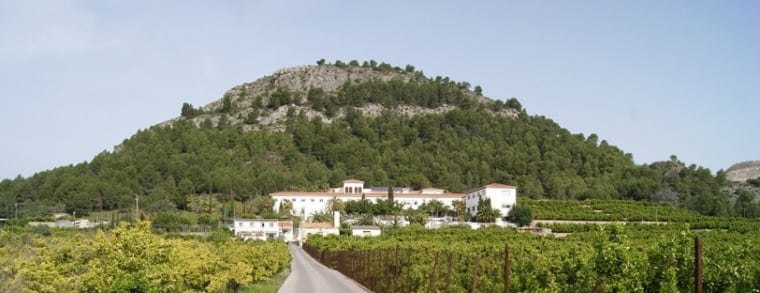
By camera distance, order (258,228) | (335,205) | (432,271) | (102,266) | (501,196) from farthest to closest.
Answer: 1. (335,205)
2. (501,196)
3. (258,228)
4. (432,271)
5. (102,266)

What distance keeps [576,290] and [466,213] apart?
10022cm

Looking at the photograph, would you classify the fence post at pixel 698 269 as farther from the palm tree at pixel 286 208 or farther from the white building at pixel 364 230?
the palm tree at pixel 286 208

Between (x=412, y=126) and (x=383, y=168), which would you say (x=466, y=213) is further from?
(x=412, y=126)

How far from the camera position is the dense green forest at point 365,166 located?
12462 centimetres

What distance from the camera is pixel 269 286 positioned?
3017 centimetres

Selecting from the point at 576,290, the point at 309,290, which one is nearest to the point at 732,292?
the point at 576,290

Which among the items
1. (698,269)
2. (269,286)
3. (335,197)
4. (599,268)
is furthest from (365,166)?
(698,269)

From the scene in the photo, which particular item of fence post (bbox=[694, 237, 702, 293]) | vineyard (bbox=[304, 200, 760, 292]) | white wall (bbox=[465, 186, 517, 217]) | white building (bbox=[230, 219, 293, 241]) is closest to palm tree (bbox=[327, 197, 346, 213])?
white building (bbox=[230, 219, 293, 241])

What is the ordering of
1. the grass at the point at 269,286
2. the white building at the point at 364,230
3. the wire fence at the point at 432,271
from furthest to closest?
the white building at the point at 364,230, the grass at the point at 269,286, the wire fence at the point at 432,271

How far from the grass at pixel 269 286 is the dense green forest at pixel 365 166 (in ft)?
282

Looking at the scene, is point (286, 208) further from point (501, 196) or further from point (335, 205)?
point (501, 196)

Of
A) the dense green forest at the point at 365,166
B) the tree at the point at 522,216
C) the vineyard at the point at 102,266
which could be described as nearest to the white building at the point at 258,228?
the dense green forest at the point at 365,166

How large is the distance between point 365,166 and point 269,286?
129 meters

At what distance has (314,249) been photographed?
2574 inches
